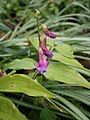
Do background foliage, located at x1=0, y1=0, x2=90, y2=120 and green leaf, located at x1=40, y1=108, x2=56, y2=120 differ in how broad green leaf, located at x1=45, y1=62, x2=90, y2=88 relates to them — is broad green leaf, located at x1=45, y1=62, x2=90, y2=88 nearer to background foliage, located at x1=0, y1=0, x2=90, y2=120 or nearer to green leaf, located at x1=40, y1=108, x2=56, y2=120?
background foliage, located at x1=0, y1=0, x2=90, y2=120

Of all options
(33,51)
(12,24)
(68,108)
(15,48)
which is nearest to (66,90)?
(68,108)

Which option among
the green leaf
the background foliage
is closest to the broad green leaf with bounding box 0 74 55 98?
the background foliage

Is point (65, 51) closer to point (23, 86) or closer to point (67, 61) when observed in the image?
point (67, 61)

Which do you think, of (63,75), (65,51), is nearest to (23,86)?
(63,75)

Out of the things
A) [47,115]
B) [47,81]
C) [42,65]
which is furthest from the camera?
[47,81]

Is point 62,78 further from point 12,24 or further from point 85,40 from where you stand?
point 12,24

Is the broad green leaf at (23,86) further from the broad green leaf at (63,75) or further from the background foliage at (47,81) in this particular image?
the broad green leaf at (63,75)
